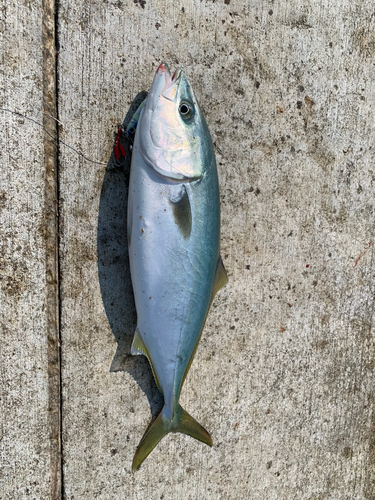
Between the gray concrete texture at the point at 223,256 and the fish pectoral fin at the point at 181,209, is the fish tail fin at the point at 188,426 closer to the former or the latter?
the gray concrete texture at the point at 223,256

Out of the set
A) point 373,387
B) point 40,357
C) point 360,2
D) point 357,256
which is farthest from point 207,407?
point 360,2

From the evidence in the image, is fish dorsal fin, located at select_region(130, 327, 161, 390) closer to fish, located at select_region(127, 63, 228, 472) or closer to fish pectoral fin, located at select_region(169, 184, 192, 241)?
fish, located at select_region(127, 63, 228, 472)

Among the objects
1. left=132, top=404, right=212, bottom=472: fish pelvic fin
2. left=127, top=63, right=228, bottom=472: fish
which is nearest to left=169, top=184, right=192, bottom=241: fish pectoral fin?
left=127, top=63, right=228, bottom=472: fish

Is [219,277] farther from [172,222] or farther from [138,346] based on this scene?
[138,346]

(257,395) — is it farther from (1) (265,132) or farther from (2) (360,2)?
(2) (360,2)

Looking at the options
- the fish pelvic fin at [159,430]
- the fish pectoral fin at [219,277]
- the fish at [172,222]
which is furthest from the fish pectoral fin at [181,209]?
the fish pelvic fin at [159,430]

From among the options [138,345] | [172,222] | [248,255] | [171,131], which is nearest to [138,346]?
[138,345]

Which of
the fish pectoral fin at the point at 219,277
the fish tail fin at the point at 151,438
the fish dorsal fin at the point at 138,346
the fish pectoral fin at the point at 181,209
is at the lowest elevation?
the fish tail fin at the point at 151,438
